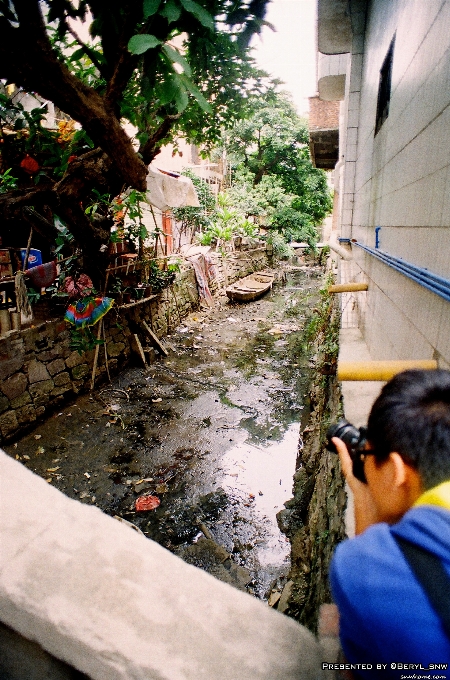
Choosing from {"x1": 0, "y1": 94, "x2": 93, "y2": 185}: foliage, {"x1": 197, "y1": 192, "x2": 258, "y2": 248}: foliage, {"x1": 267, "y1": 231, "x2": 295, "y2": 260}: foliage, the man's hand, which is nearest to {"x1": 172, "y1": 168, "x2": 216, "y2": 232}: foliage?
{"x1": 197, "y1": 192, "x2": 258, "y2": 248}: foliage

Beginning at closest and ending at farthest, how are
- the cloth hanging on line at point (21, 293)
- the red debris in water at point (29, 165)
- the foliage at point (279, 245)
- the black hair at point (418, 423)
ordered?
the black hair at point (418, 423) → the cloth hanging on line at point (21, 293) → the red debris in water at point (29, 165) → the foliage at point (279, 245)

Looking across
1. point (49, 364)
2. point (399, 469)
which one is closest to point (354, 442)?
point (399, 469)

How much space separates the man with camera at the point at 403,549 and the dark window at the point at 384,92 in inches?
157

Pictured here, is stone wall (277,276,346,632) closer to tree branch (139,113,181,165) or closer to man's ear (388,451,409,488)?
man's ear (388,451,409,488)

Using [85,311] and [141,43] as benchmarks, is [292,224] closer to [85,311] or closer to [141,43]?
[85,311]

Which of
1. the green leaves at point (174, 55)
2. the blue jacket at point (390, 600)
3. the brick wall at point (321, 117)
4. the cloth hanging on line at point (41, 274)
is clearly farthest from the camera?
the brick wall at point (321, 117)

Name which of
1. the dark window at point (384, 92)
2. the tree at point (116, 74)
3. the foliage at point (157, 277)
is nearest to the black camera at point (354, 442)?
the tree at point (116, 74)

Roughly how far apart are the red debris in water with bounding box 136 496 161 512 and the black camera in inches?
181

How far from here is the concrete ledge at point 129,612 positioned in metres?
0.86

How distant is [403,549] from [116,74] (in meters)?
4.61

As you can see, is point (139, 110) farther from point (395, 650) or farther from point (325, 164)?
point (325, 164)

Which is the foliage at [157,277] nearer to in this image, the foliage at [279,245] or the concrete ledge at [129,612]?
the concrete ledge at [129,612]

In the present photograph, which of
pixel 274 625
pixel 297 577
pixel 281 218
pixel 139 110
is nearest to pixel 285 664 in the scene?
pixel 274 625

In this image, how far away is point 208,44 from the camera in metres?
2.93
